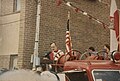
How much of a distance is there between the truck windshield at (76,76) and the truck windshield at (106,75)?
164 mm

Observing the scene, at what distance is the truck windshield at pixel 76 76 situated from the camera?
470 cm

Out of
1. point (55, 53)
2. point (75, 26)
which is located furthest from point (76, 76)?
point (75, 26)

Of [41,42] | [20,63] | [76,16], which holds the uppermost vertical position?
[76,16]

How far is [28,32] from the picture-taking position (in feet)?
36.4

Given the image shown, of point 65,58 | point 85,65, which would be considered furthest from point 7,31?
point 85,65

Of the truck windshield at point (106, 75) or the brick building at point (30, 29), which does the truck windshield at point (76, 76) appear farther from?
the brick building at point (30, 29)

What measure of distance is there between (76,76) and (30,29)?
21.2 feet

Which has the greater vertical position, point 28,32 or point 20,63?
point 28,32

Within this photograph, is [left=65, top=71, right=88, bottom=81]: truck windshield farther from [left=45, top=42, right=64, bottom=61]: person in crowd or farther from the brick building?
the brick building

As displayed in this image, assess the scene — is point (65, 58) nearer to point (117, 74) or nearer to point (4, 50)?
point (117, 74)

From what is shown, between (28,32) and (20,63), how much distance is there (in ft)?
3.66

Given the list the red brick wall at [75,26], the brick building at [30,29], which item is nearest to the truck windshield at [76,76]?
the brick building at [30,29]

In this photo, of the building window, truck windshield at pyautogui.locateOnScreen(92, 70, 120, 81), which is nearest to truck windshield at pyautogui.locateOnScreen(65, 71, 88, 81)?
truck windshield at pyautogui.locateOnScreen(92, 70, 120, 81)

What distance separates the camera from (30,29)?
11.2 m
